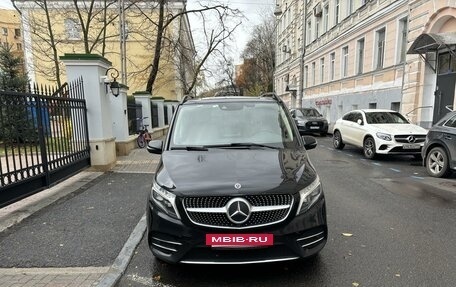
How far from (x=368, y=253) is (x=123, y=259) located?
8.90 ft

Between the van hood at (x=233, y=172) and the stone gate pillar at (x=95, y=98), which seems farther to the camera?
the stone gate pillar at (x=95, y=98)

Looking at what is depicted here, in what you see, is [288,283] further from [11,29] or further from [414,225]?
[11,29]

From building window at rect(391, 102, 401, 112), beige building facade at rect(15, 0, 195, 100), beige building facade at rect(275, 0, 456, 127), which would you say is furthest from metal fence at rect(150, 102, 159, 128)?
building window at rect(391, 102, 401, 112)

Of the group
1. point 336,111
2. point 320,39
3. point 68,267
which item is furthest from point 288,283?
point 320,39

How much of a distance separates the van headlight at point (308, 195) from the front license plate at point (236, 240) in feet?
1.34

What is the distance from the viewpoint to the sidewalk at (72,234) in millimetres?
3328

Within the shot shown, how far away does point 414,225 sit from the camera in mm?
4617

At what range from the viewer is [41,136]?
5.96m

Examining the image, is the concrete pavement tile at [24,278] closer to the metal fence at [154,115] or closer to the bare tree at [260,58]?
the metal fence at [154,115]

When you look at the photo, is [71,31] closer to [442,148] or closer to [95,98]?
[95,98]

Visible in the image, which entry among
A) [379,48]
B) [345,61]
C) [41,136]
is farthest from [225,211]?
[345,61]

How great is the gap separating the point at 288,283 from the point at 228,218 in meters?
0.91

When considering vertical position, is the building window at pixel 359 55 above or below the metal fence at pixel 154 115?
above

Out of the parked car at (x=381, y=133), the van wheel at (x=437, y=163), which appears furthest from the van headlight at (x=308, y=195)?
the parked car at (x=381, y=133)
